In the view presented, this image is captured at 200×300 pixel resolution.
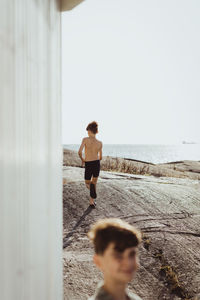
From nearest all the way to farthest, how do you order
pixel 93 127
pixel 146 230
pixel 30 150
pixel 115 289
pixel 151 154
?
1. pixel 115 289
2. pixel 30 150
3. pixel 146 230
4. pixel 93 127
5. pixel 151 154

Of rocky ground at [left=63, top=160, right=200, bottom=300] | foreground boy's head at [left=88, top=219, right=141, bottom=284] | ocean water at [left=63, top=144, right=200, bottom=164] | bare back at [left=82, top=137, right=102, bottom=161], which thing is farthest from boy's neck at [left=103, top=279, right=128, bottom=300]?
ocean water at [left=63, top=144, right=200, bottom=164]

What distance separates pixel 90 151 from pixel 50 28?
330 cm

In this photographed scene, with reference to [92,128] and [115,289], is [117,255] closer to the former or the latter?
[115,289]

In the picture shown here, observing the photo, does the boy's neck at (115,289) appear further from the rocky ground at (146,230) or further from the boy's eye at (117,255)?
the rocky ground at (146,230)

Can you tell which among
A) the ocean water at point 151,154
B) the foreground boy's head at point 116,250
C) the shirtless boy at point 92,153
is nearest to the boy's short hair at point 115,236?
the foreground boy's head at point 116,250

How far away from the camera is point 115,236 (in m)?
1.27

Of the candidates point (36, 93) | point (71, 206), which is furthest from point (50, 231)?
point (71, 206)

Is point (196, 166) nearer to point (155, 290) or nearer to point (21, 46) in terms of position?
point (155, 290)

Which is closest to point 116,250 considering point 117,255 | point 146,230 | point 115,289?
point 117,255

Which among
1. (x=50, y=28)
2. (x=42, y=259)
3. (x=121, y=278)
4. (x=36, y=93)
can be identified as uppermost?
(x=50, y=28)

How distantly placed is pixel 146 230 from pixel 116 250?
2.79 m

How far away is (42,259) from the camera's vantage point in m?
Result: 1.70

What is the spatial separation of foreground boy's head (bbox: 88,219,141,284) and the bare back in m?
3.68

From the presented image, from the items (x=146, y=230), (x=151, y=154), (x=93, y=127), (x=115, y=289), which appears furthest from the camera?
(x=151, y=154)
